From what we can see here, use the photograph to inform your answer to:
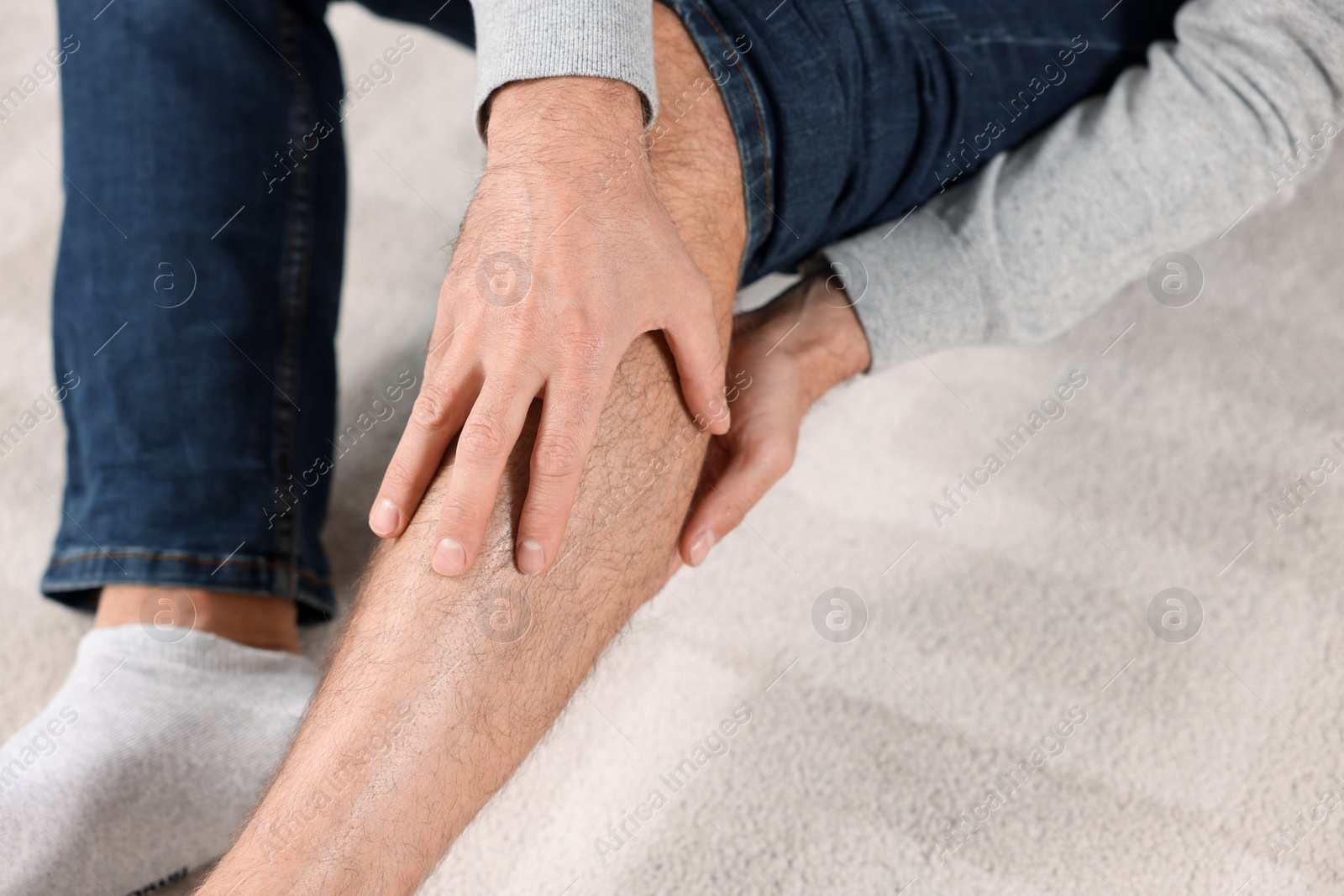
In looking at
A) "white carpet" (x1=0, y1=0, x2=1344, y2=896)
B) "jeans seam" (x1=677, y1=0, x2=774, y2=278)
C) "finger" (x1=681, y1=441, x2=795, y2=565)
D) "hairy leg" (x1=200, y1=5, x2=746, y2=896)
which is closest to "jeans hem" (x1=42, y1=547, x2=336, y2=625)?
"white carpet" (x1=0, y1=0, x2=1344, y2=896)

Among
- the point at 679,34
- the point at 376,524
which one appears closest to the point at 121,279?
the point at 376,524

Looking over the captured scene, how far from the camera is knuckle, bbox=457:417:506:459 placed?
1.74 feet

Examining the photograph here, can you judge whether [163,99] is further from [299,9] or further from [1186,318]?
[1186,318]

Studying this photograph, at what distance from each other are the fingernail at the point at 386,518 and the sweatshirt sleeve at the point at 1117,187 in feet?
1.44

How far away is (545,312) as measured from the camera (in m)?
0.54

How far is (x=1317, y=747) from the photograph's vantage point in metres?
0.77

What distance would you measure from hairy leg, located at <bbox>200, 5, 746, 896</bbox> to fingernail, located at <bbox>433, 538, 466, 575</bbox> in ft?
0.05

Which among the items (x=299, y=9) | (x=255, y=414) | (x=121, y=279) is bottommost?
(x=255, y=414)

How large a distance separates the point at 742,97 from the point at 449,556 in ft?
1.28

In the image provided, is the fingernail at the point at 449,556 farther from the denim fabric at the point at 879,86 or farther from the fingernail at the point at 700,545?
the denim fabric at the point at 879,86

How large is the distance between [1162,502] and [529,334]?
708 mm

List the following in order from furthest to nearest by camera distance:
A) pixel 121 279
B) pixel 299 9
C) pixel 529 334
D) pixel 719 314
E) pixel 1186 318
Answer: pixel 1186 318, pixel 299 9, pixel 121 279, pixel 719 314, pixel 529 334

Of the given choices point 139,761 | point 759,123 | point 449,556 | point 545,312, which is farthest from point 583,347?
point 139,761

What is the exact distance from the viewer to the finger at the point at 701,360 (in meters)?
0.59
